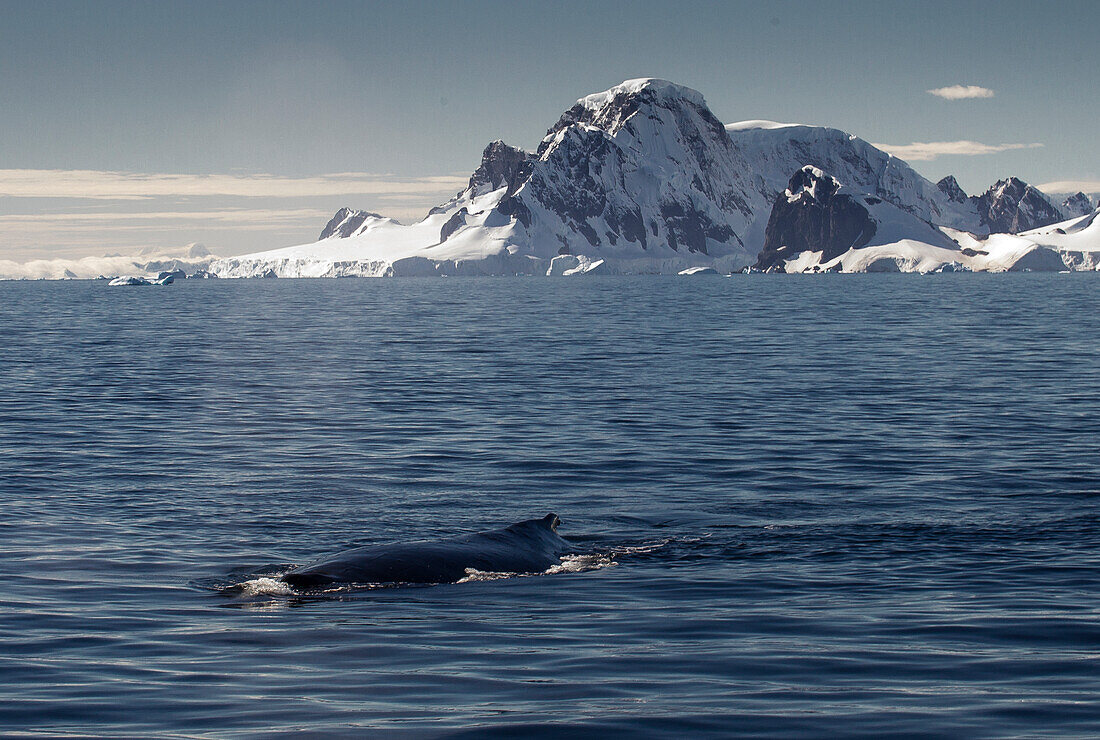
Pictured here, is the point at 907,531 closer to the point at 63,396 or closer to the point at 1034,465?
the point at 1034,465

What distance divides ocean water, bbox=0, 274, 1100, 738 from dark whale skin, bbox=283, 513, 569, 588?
0.30 meters

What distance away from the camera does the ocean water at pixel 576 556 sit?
31.5ft

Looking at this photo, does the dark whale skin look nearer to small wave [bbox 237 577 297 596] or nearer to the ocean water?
small wave [bbox 237 577 297 596]

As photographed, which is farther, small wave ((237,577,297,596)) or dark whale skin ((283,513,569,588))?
dark whale skin ((283,513,569,588))

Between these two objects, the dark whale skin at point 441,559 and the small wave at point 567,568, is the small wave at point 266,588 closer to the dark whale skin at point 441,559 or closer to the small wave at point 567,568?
the dark whale skin at point 441,559

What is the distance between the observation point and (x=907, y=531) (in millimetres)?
16375

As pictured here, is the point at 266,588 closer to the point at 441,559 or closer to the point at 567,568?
the point at 441,559

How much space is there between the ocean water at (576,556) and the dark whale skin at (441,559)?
0.30 m

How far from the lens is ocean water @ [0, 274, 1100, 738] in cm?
960

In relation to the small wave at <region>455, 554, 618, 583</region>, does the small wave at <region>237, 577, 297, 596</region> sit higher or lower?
higher

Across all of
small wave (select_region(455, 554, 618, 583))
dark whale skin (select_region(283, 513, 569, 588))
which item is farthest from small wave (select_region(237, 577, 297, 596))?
small wave (select_region(455, 554, 618, 583))

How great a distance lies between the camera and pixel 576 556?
15.3 m

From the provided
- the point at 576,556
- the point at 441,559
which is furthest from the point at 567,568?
the point at 441,559

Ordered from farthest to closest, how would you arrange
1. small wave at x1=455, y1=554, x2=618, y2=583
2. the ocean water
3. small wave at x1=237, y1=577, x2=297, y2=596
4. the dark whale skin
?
1. small wave at x1=455, y1=554, x2=618, y2=583
2. the dark whale skin
3. small wave at x1=237, y1=577, x2=297, y2=596
4. the ocean water
